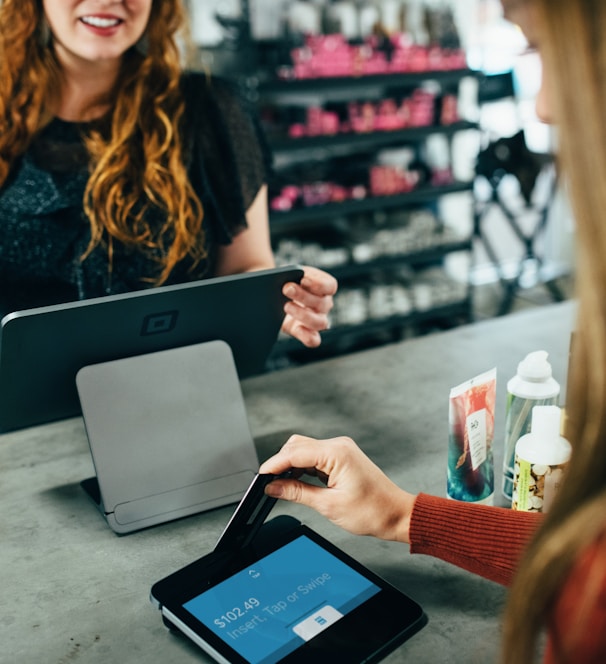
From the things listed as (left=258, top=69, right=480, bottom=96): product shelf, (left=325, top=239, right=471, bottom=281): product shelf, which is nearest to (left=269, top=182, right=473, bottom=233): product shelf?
(left=325, top=239, right=471, bottom=281): product shelf

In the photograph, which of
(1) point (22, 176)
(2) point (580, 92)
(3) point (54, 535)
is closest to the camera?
(2) point (580, 92)

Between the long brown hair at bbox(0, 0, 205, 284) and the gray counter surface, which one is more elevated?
the long brown hair at bbox(0, 0, 205, 284)

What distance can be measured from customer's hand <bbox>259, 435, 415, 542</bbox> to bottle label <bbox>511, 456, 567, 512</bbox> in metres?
0.16

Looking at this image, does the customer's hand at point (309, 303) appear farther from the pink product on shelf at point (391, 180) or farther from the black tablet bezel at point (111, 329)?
the pink product on shelf at point (391, 180)

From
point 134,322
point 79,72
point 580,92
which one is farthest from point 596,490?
point 79,72

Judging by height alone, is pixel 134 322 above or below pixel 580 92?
below

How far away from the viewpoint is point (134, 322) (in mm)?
1152

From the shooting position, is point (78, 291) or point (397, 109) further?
point (397, 109)

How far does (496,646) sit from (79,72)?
1.51m

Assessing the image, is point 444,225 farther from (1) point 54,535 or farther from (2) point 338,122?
(1) point 54,535

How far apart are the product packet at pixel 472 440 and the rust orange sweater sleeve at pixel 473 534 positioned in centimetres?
14

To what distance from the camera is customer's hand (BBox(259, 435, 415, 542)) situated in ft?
3.26

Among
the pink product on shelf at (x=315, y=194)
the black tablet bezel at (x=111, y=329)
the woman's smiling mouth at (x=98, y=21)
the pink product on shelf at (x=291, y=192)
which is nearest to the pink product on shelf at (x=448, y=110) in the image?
the pink product on shelf at (x=315, y=194)

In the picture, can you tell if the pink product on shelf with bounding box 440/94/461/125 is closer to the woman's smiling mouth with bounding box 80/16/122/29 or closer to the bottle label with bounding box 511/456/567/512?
the woman's smiling mouth with bounding box 80/16/122/29
